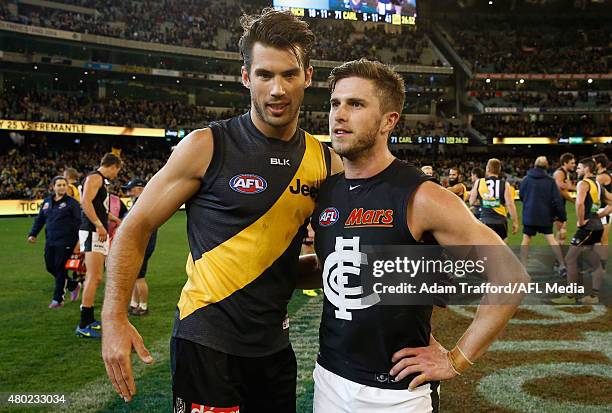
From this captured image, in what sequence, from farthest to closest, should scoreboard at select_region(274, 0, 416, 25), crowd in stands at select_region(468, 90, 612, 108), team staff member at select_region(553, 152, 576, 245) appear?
crowd in stands at select_region(468, 90, 612, 108) → scoreboard at select_region(274, 0, 416, 25) → team staff member at select_region(553, 152, 576, 245)

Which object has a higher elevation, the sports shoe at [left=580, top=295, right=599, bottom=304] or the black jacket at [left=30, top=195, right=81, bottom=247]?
the black jacket at [left=30, top=195, right=81, bottom=247]

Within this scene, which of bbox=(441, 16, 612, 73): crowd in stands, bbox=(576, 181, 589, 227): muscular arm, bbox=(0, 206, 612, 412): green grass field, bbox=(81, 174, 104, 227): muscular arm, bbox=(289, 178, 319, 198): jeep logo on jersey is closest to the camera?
bbox=(289, 178, 319, 198): jeep logo on jersey

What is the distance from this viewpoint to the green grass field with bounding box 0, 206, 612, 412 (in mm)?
4871

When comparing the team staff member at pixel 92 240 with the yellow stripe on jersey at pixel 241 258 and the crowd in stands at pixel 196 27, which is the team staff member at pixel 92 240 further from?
the crowd in stands at pixel 196 27

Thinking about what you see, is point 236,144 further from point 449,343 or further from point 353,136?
point 449,343

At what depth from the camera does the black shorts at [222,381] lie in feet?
8.16

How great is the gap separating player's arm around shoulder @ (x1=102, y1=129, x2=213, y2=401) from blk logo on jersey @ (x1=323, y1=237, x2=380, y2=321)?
0.75m

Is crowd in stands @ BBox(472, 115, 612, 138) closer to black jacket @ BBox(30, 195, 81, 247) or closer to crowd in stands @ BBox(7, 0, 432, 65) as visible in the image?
crowd in stands @ BBox(7, 0, 432, 65)

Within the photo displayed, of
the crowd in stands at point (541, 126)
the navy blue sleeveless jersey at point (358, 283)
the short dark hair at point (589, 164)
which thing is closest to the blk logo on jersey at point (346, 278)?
the navy blue sleeveless jersey at point (358, 283)

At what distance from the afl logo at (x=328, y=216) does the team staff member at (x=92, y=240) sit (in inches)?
208

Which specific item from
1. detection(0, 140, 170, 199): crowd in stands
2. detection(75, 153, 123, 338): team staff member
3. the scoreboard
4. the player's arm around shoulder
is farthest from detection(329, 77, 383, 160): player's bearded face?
the scoreboard

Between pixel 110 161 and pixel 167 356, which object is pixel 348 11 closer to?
pixel 110 161

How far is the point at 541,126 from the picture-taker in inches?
2019

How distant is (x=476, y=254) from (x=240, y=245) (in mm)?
1070
